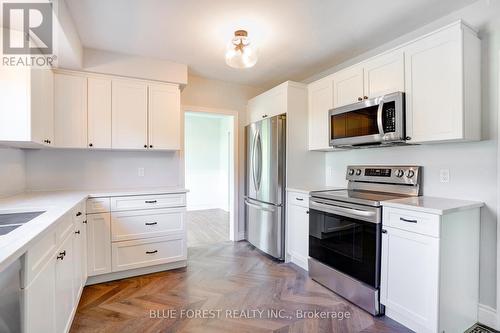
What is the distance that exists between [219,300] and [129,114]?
2.22 m

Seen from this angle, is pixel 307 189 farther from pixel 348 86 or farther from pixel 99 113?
pixel 99 113

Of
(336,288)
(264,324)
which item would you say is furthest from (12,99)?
(336,288)

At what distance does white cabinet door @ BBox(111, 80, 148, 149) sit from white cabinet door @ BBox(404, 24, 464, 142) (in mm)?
2719

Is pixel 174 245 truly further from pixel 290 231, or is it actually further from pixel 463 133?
pixel 463 133

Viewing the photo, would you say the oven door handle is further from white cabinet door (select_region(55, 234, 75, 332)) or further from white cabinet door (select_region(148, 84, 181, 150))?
white cabinet door (select_region(55, 234, 75, 332))

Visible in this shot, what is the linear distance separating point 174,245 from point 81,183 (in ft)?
4.30

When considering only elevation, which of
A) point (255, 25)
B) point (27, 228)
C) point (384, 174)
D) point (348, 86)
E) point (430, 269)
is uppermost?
point (255, 25)

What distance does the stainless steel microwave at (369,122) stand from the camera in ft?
Answer: 7.13

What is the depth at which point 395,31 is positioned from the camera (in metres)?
2.44

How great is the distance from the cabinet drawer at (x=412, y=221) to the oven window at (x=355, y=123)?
784 millimetres

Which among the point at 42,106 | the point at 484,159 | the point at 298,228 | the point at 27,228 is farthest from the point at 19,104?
the point at 484,159

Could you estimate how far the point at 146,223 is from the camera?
277 centimetres

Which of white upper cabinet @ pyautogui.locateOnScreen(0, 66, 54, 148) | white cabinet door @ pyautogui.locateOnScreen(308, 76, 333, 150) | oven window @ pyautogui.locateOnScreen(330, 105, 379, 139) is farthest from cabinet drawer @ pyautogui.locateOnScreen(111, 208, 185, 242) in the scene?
oven window @ pyautogui.locateOnScreen(330, 105, 379, 139)

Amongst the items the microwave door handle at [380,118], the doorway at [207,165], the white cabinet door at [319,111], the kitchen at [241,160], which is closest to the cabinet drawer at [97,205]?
the kitchen at [241,160]
